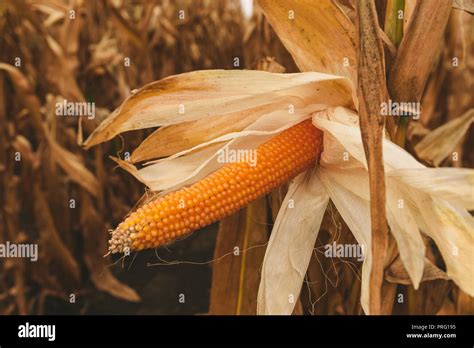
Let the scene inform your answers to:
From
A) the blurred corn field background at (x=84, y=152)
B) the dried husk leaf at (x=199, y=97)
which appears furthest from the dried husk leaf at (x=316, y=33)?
the blurred corn field background at (x=84, y=152)

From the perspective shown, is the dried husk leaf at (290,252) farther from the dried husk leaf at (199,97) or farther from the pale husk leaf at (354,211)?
the dried husk leaf at (199,97)

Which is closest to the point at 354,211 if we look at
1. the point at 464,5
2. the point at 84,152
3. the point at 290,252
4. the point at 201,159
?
the point at 290,252

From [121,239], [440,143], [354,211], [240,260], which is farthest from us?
[440,143]

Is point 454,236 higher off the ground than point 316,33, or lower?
lower

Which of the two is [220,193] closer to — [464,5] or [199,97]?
[199,97]

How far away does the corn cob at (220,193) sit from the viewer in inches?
25.9

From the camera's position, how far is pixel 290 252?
79 cm

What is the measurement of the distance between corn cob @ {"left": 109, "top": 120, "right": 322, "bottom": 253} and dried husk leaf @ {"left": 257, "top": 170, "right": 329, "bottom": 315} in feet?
0.18

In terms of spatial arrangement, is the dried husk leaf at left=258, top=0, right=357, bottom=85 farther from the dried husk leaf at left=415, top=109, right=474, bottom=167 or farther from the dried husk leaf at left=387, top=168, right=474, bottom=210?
the dried husk leaf at left=415, top=109, right=474, bottom=167

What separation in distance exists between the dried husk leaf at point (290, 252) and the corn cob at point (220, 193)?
2.1 inches

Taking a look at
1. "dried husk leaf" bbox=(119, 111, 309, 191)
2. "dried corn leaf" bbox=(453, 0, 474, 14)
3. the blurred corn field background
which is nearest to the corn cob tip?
"dried husk leaf" bbox=(119, 111, 309, 191)

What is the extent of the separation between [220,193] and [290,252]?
153mm

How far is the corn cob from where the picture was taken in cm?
66
